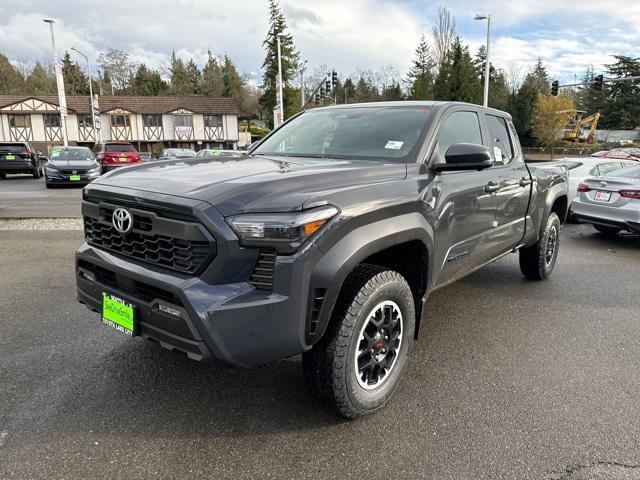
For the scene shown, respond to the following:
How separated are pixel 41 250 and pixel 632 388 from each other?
7.31 meters

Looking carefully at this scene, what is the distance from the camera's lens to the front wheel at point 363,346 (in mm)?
2564

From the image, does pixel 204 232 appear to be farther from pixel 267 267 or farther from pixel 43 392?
pixel 43 392

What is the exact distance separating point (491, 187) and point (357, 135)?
1.20 meters

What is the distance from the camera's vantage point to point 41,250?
6996 mm

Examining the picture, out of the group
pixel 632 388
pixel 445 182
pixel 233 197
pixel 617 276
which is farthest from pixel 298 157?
pixel 617 276

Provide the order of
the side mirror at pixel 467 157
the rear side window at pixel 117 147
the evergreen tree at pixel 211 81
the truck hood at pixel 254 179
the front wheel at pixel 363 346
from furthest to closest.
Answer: the evergreen tree at pixel 211 81, the rear side window at pixel 117 147, the side mirror at pixel 467 157, the front wheel at pixel 363 346, the truck hood at pixel 254 179

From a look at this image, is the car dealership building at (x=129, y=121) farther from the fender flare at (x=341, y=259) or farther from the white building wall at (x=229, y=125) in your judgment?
the fender flare at (x=341, y=259)

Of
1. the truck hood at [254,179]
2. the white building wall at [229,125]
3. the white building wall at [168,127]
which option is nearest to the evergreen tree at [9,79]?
the white building wall at [168,127]

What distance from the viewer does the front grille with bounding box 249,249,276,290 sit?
228cm

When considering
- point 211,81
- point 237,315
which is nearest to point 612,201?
point 237,315

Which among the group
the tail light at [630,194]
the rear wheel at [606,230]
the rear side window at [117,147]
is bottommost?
the rear wheel at [606,230]

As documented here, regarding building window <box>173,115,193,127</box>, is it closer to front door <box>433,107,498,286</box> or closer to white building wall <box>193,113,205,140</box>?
white building wall <box>193,113,205,140</box>

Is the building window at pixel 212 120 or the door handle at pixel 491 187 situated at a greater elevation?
the building window at pixel 212 120

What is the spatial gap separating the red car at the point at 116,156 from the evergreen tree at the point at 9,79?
5961 centimetres
